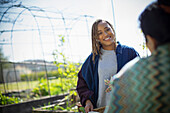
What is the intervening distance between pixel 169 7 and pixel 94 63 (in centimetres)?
105

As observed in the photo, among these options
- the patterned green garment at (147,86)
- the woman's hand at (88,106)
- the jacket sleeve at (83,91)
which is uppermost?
the patterned green garment at (147,86)

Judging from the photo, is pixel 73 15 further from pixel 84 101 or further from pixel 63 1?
pixel 84 101

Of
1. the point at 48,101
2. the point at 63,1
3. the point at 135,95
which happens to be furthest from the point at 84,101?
the point at 63,1

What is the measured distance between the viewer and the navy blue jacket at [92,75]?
1492mm

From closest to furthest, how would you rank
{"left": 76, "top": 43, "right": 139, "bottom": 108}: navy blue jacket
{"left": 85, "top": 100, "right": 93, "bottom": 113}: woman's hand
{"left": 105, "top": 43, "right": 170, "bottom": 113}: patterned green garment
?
{"left": 105, "top": 43, "right": 170, "bottom": 113}: patterned green garment < {"left": 85, "top": 100, "right": 93, "bottom": 113}: woman's hand < {"left": 76, "top": 43, "right": 139, "bottom": 108}: navy blue jacket

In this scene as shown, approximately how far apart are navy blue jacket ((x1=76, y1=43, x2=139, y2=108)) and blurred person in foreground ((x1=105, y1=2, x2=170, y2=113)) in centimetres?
85

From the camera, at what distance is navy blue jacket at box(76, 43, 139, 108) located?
58.7 inches

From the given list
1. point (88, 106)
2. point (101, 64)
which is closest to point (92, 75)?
point (101, 64)

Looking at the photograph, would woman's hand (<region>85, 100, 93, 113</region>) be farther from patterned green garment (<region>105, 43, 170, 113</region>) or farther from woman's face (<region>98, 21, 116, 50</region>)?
patterned green garment (<region>105, 43, 170, 113</region>)

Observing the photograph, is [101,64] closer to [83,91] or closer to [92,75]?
[92,75]

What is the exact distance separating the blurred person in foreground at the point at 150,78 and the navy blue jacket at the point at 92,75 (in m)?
0.85

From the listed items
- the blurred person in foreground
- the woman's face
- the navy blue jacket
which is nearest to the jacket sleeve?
the navy blue jacket

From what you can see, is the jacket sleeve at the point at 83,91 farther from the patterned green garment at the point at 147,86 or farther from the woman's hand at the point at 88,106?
the patterned green garment at the point at 147,86

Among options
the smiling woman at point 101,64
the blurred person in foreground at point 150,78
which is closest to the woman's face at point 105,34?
the smiling woman at point 101,64
